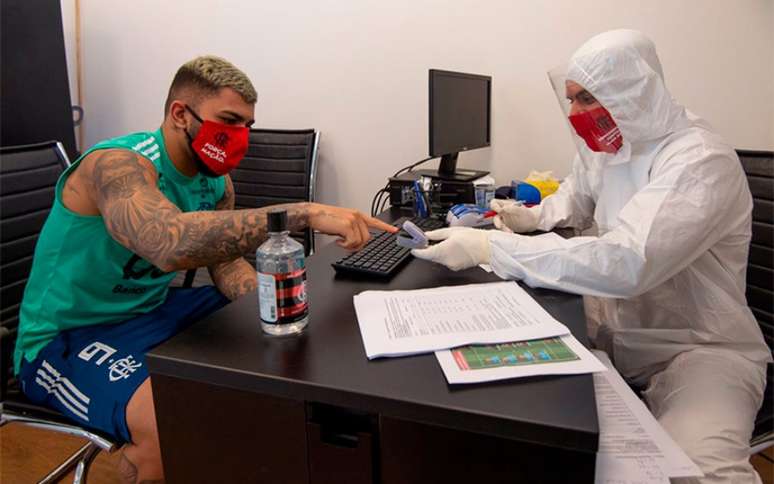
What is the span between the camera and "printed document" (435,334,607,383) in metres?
0.66

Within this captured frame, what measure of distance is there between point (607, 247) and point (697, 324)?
0.35m

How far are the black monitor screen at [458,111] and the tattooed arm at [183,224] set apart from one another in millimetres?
766

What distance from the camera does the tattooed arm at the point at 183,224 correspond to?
0.97 meters

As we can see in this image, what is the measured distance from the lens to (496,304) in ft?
2.94

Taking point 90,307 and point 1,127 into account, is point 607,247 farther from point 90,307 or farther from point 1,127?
point 1,127

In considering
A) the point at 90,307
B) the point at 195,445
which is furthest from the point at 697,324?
the point at 90,307

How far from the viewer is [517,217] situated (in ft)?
4.99

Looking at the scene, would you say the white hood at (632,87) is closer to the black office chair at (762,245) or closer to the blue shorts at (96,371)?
the black office chair at (762,245)

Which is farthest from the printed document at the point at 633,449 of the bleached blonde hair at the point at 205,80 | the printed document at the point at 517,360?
the bleached blonde hair at the point at 205,80

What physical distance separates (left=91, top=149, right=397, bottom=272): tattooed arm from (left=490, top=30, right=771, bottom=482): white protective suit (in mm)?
339

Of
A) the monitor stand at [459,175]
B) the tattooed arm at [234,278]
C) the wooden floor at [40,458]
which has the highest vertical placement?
the monitor stand at [459,175]

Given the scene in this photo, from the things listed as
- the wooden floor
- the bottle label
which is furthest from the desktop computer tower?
the wooden floor

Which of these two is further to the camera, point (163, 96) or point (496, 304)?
point (163, 96)

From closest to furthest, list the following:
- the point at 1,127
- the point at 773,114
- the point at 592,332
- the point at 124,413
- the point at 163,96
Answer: the point at 124,413, the point at 592,332, the point at 773,114, the point at 1,127, the point at 163,96
